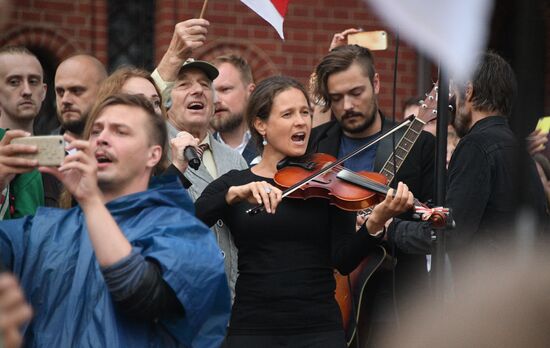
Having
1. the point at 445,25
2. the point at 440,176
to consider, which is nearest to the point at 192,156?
the point at 440,176

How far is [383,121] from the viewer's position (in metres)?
5.19

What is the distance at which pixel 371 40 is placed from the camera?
5.73 metres

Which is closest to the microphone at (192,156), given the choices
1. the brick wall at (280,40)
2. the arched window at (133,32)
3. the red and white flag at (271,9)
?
the red and white flag at (271,9)

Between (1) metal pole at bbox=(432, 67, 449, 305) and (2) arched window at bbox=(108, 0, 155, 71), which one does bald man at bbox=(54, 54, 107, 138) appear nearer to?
(1) metal pole at bbox=(432, 67, 449, 305)

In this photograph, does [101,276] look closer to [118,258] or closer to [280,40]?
[118,258]

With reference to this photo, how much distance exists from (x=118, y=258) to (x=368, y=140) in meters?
2.29

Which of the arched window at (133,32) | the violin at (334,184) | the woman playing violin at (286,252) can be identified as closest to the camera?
the woman playing violin at (286,252)

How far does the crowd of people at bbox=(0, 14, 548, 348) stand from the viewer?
3.14 metres

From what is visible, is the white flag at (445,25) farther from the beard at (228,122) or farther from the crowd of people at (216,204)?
the beard at (228,122)

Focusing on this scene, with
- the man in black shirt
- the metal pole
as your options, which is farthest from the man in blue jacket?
the man in black shirt

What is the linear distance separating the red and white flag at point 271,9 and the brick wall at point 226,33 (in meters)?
2.77

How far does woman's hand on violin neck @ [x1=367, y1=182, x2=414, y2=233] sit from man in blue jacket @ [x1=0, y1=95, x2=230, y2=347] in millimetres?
950

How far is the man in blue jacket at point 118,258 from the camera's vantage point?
9.94 ft

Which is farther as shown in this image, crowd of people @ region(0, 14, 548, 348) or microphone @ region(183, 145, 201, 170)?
microphone @ region(183, 145, 201, 170)
